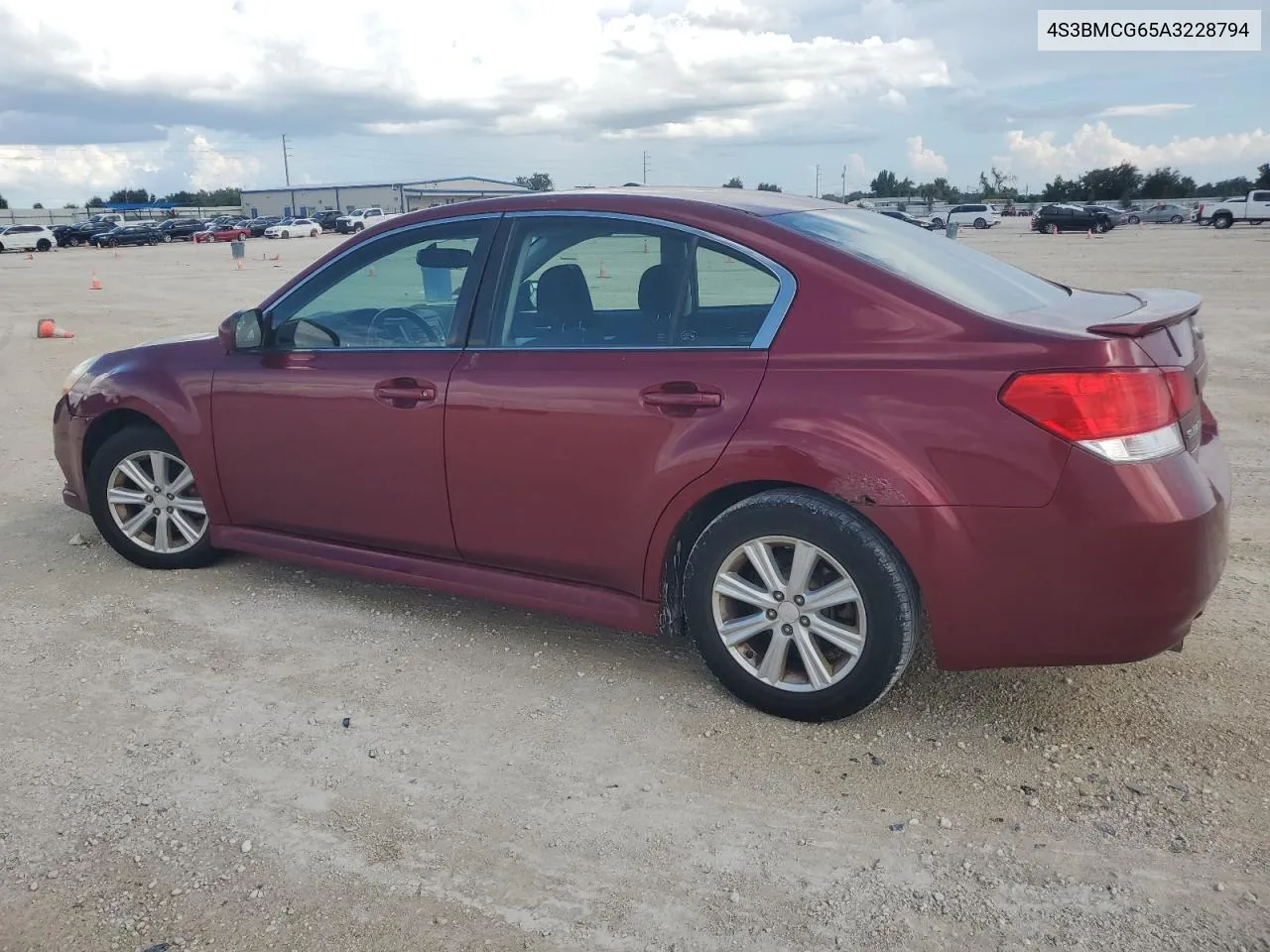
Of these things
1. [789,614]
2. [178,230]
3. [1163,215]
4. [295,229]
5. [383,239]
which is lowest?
[789,614]

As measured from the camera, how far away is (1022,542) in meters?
2.97

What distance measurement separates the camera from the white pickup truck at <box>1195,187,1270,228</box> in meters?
51.3

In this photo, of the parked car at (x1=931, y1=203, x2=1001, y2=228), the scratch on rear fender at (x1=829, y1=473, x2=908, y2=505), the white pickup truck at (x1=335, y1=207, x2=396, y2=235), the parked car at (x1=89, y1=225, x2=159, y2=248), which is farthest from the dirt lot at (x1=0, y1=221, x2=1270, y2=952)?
the white pickup truck at (x1=335, y1=207, x2=396, y2=235)

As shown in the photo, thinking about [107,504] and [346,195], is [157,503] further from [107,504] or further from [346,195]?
[346,195]

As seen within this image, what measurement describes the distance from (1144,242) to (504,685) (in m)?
40.9

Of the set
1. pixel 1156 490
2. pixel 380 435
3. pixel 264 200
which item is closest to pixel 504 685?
pixel 380 435

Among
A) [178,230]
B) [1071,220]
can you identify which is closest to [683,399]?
[1071,220]

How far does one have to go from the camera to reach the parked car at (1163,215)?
217 ft

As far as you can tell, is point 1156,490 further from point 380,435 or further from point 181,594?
point 181,594

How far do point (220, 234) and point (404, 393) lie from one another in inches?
2511

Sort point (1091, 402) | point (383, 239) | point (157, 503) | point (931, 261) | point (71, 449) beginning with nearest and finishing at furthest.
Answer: point (1091, 402) < point (931, 261) < point (383, 239) < point (157, 503) < point (71, 449)

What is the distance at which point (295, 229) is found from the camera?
6669 cm

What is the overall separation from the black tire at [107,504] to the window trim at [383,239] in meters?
0.78

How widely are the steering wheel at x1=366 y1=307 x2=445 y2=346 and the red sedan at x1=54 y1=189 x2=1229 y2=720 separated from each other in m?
0.01
